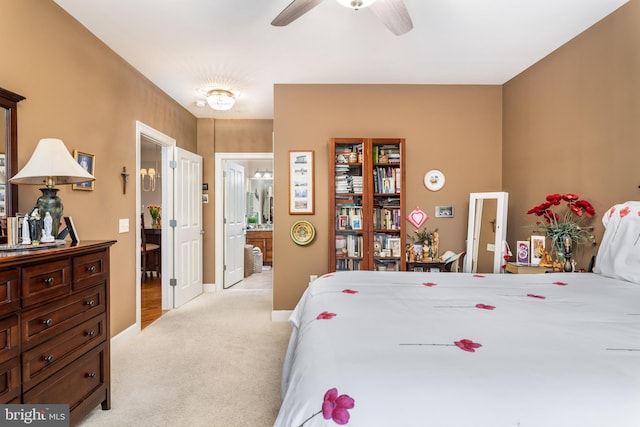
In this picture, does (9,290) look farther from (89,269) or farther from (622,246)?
(622,246)

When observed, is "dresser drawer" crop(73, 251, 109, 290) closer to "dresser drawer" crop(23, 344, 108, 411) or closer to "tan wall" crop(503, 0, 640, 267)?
"dresser drawer" crop(23, 344, 108, 411)

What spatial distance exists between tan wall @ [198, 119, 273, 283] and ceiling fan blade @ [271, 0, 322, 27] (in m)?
3.14

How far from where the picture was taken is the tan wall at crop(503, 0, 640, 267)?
2.38 metres

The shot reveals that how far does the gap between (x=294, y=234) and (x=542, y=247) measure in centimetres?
237

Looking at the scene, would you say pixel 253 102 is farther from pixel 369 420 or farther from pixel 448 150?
pixel 369 420

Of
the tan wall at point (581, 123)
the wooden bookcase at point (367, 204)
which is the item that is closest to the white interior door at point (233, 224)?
the wooden bookcase at point (367, 204)

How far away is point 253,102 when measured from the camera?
4.45 meters

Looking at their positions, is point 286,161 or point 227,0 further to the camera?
point 286,161

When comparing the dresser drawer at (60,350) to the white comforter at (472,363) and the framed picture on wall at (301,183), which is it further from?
the framed picture on wall at (301,183)

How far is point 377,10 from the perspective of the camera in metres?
1.98

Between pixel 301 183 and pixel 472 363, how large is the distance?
3.10 metres

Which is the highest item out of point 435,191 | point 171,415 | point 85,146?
point 85,146

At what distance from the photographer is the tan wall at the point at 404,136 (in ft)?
12.8

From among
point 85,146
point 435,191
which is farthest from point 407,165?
point 85,146
